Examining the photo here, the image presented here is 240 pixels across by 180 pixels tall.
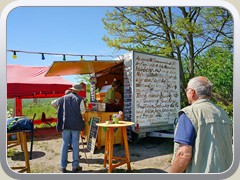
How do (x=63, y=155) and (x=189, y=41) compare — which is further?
(x=189, y=41)

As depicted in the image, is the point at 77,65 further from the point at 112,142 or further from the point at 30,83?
the point at 112,142

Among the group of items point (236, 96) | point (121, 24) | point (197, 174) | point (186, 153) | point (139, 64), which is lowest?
point (197, 174)

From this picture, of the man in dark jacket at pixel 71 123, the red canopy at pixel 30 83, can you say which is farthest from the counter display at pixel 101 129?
the red canopy at pixel 30 83

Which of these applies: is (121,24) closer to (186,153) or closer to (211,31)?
(211,31)

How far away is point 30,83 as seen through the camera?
705 centimetres

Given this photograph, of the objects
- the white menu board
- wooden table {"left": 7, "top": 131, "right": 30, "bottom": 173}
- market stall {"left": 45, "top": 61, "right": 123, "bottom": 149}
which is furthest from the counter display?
wooden table {"left": 7, "top": 131, "right": 30, "bottom": 173}

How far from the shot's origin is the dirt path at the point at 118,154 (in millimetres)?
4379

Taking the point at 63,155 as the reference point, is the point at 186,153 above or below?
above

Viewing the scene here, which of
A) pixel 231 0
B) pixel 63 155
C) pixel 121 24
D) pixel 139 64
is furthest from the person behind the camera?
pixel 121 24

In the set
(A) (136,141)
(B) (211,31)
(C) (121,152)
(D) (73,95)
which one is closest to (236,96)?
(D) (73,95)

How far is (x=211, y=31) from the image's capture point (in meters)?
7.42

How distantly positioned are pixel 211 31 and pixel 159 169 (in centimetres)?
455

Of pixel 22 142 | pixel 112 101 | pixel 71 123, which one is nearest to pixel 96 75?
pixel 112 101

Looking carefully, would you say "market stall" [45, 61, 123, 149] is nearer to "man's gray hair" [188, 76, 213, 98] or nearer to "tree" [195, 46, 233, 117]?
"tree" [195, 46, 233, 117]
